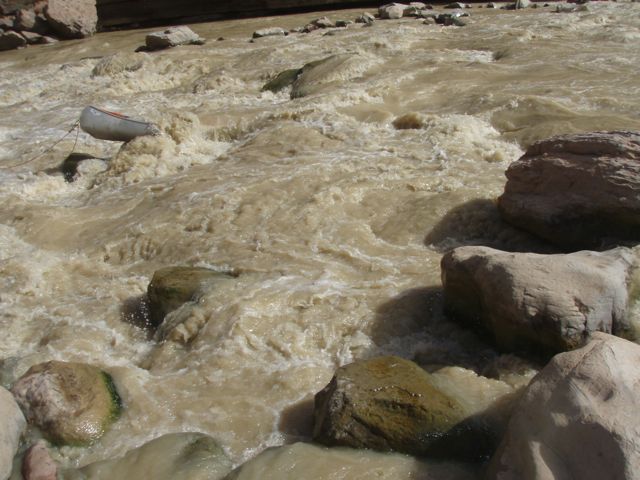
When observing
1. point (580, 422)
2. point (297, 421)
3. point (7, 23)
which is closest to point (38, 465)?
point (297, 421)

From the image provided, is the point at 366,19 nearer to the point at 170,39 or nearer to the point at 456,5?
the point at 456,5

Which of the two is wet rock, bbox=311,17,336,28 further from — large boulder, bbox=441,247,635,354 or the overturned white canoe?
large boulder, bbox=441,247,635,354

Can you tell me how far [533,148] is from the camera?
5172 millimetres

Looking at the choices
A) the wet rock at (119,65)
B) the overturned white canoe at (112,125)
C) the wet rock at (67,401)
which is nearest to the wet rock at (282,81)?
the overturned white canoe at (112,125)

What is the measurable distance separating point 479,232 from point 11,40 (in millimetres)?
14594

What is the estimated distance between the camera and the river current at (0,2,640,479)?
389 centimetres

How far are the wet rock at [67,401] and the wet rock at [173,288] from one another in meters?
0.83

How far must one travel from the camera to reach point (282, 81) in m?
9.70

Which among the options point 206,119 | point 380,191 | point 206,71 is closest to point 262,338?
point 380,191

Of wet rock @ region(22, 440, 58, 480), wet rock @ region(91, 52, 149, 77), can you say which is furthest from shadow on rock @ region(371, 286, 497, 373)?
wet rock @ region(91, 52, 149, 77)

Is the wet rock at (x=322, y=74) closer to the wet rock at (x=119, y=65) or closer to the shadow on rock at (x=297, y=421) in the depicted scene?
the wet rock at (x=119, y=65)

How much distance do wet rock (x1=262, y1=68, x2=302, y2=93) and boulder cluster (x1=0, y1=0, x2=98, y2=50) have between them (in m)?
8.98

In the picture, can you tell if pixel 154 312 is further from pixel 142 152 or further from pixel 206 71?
pixel 206 71

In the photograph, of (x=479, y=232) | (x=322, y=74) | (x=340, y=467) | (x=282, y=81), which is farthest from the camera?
(x=282, y=81)
